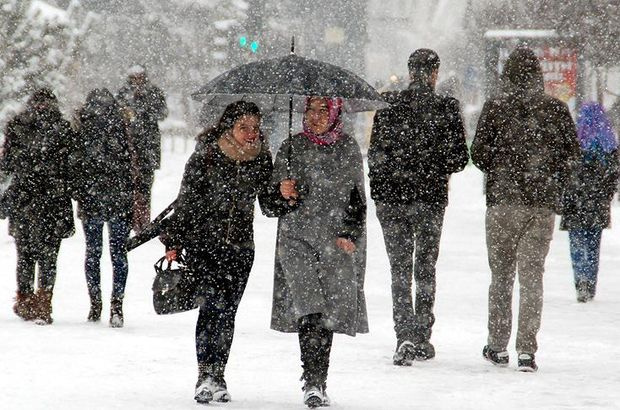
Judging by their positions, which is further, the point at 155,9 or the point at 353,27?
the point at 353,27

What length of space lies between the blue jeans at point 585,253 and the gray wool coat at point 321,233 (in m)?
6.48

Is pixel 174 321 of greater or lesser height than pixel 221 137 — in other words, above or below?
below

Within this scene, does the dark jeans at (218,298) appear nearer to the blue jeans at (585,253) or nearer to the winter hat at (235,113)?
the winter hat at (235,113)

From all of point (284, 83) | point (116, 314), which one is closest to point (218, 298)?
point (284, 83)

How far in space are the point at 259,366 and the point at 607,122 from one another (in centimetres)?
578

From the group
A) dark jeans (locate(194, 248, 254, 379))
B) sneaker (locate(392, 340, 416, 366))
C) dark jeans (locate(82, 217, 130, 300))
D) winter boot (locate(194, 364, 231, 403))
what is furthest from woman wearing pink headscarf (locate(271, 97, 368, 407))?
dark jeans (locate(82, 217, 130, 300))

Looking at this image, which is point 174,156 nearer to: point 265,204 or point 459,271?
point 459,271

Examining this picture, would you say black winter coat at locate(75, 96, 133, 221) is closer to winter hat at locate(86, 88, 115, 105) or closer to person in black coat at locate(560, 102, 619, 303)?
winter hat at locate(86, 88, 115, 105)

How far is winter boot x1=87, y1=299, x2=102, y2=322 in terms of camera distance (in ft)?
35.4


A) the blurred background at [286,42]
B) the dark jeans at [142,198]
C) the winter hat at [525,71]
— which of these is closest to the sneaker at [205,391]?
the winter hat at [525,71]

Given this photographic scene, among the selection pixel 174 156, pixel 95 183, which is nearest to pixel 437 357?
pixel 95 183

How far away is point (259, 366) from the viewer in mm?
8633

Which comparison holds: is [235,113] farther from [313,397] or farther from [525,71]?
[525,71]

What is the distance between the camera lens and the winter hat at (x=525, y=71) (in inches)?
336
